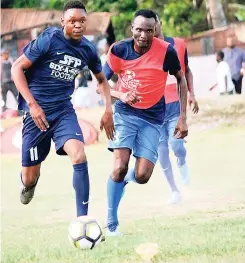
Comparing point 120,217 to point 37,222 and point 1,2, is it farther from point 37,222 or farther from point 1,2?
point 1,2

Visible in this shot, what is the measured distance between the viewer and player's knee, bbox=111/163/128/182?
8.52 meters

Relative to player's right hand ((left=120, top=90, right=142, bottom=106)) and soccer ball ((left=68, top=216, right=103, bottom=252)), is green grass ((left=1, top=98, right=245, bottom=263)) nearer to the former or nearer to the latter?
soccer ball ((left=68, top=216, right=103, bottom=252))

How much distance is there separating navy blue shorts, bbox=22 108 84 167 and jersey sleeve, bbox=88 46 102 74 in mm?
418

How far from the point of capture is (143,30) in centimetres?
855

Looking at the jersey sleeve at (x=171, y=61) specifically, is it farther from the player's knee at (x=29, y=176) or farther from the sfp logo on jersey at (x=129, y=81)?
the player's knee at (x=29, y=176)

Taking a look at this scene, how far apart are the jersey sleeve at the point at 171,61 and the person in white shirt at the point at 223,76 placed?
14036 mm

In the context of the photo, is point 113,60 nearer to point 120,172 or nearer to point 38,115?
point 120,172

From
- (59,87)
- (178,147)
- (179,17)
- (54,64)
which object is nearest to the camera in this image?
(54,64)

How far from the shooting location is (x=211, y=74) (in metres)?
24.8

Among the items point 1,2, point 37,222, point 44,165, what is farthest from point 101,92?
point 1,2

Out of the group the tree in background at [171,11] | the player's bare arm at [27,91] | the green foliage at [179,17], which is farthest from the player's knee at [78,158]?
the green foliage at [179,17]

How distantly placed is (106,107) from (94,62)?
43 centimetres

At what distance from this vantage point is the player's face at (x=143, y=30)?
8.53 metres

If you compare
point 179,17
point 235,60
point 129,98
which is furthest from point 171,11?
point 129,98
